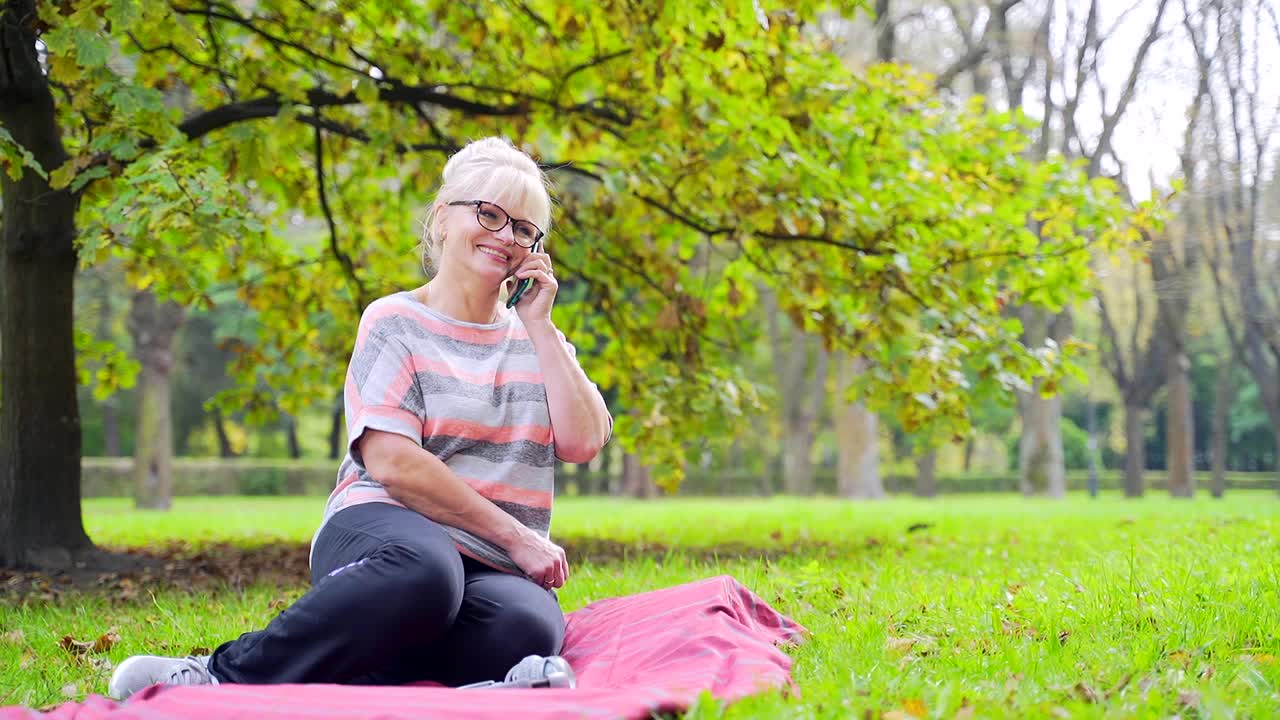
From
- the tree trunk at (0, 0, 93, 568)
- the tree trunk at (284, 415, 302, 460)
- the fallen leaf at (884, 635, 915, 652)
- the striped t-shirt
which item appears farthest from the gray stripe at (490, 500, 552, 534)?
the tree trunk at (284, 415, 302, 460)

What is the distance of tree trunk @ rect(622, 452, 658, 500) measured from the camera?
79.8ft

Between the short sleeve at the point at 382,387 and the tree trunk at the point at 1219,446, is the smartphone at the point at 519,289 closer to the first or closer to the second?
the short sleeve at the point at 382,387

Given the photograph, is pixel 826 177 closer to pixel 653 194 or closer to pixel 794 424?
pixel 653 194

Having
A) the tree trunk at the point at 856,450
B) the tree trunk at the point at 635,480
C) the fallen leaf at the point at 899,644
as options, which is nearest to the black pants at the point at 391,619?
the fallen leaf at the point at 899,644

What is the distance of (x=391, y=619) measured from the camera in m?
2.96

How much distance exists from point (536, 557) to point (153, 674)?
44.0 inches

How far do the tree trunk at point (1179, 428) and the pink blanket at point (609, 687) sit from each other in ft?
69.6

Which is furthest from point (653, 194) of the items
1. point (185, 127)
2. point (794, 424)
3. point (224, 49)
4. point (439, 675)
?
point (794, 424)

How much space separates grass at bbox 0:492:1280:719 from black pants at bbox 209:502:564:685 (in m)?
0.79

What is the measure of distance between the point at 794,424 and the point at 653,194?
2117 cm

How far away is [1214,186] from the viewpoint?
19.5 meters

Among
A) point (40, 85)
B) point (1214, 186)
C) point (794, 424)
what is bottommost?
point (794, 424)

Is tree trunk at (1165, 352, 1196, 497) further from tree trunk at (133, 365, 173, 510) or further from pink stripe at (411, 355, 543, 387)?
pink stripe at (411, 355, 543, 387)

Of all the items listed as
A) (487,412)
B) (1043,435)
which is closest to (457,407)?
(487,412)
